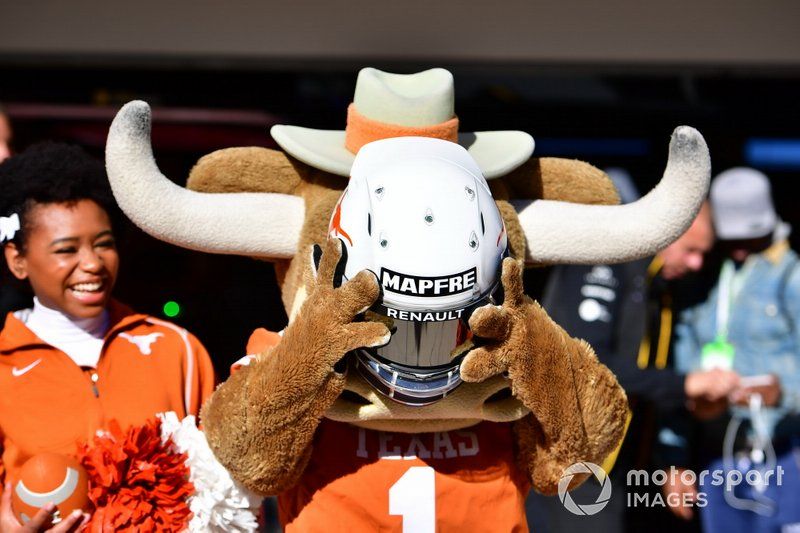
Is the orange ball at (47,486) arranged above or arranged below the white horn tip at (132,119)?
below

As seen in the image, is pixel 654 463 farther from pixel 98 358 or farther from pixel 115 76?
pixel 115 76

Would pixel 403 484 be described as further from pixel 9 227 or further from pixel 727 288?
pixel 727 288

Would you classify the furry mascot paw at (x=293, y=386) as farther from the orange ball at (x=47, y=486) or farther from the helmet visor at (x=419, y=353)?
the orange ball at (x=47, y=486)

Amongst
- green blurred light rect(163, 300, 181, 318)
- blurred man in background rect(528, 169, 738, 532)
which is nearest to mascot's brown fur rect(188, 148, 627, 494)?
blurred man in background rect(528, 169, 738, 532)

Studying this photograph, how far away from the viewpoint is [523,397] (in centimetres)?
210

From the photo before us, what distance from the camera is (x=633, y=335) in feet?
11.7

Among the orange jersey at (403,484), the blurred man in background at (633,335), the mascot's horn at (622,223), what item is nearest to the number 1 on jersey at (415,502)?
the orange jersey at (403,484)

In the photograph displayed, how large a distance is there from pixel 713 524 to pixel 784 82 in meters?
1.81

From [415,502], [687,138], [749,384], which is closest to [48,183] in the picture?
[415,502]

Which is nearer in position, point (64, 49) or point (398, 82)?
point (398, 82)

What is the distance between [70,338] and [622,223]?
3.81ft

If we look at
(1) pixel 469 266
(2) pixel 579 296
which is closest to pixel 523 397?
(1) pixel 469 266

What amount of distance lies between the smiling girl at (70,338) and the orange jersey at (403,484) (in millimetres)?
350

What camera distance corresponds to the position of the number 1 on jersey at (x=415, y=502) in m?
2.22
